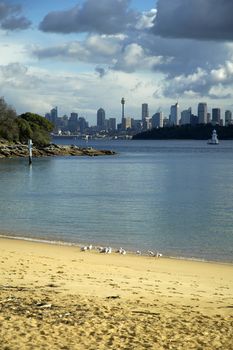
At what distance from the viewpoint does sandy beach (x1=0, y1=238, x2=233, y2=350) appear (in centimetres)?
862

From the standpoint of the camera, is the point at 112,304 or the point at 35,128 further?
the point at 35,128

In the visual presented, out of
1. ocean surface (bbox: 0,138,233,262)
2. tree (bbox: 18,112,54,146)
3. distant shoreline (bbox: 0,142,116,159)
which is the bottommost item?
ocean surface (bbox: 0,138,233,262)

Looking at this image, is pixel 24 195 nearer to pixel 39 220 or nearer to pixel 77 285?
pixel 39 220

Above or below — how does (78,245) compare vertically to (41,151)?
below

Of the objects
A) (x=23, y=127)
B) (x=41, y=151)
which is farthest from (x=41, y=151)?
(x=23, y=127)

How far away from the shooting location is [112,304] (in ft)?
35.8

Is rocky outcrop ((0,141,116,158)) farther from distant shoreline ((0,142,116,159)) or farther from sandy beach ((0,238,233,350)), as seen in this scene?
Answer: sandy beach ((0,238,233,350))

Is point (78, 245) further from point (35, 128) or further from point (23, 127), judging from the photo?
point (35, 128)

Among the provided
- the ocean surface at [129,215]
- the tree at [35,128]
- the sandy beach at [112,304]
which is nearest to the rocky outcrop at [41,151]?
the tree at [35,128]

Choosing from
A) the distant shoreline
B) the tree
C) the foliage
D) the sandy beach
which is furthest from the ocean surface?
the tree

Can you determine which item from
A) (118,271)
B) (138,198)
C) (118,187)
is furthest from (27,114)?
(118,271)

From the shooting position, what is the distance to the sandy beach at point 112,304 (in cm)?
862

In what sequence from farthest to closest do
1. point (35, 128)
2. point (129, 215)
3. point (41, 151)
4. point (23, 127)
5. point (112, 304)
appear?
point (35, 128) → point (23, 127) → point (41, 151) → point (129, 215) → point (112, 304)

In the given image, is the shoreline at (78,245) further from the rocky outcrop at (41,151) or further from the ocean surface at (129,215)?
the rocky outcrop at (41,151)
